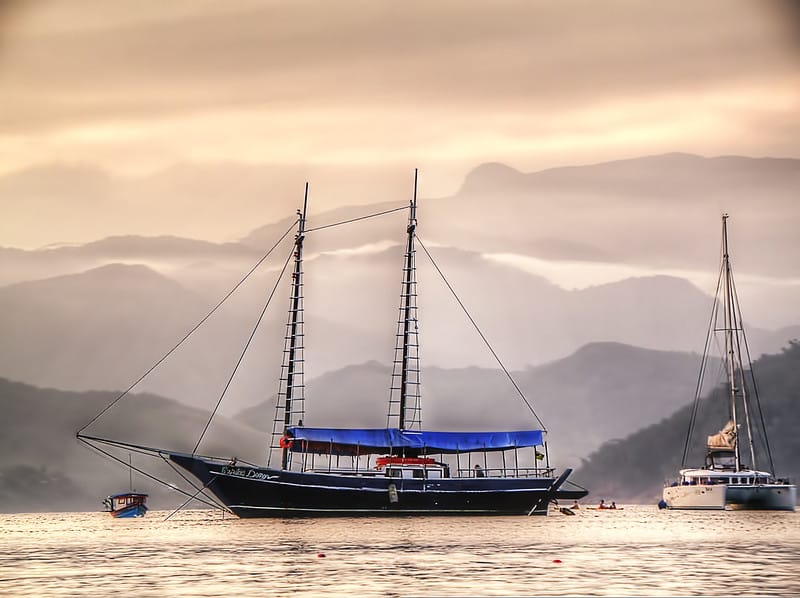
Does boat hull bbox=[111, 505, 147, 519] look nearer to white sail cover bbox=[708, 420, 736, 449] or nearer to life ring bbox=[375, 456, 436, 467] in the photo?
life ring bbox=[375, 456, 436, 467]

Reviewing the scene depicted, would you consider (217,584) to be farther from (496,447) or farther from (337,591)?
(496,447)

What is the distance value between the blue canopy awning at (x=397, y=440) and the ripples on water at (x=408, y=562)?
1511 centimetres

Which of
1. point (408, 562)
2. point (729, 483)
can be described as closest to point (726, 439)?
point (729, 483)

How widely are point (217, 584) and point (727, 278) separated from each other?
341ft

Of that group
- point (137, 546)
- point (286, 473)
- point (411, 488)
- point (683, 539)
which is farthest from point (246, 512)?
point (683, 539)

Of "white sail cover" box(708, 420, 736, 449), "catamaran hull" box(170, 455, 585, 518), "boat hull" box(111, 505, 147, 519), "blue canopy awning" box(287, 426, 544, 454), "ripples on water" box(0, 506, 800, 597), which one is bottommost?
"ripples on water" box(0, 506, 800, 597)

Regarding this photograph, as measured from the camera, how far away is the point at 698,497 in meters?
137

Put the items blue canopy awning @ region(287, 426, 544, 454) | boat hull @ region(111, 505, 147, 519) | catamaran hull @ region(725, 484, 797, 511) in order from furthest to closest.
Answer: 1. boat hull @ region(111, 505, 147, 519)
2. catamaran hull @ region(725, 484, 797, 511)
3. blue canopy awning @ region(287, 426, 544, 454)

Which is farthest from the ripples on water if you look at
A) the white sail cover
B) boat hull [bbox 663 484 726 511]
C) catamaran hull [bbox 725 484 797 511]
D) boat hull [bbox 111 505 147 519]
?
boat hull [bbox 111 505 147 519]

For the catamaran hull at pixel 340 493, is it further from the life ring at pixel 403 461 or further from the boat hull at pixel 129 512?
the boat hull at pixel 129 512

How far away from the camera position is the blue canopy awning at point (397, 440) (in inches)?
4149

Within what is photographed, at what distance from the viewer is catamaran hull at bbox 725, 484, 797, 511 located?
435 ft

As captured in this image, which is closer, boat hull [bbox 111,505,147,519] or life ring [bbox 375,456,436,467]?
life ring [bbox 375,456,436,467]

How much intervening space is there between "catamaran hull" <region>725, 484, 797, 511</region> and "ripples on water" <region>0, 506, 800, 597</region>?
139ft
